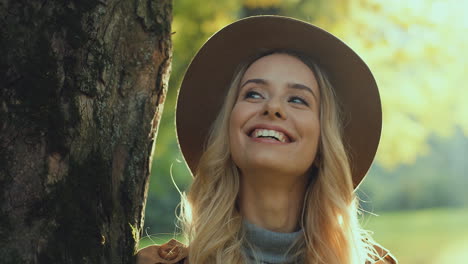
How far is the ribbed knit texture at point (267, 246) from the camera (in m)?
2.59

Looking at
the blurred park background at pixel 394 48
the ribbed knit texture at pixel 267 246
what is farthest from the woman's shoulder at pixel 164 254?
the blurred park background at pixel 394 48

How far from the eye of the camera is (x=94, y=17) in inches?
86.1

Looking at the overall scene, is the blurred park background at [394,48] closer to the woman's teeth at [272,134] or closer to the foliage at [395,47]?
the foliage at [395,47]

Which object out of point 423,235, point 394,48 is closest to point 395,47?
point 394,48

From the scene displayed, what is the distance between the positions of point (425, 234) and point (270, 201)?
1964cm

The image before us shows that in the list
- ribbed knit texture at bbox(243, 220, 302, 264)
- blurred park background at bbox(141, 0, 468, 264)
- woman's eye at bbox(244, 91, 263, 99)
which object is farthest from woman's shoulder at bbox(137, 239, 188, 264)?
blurred park background at bbox(141, 0, 468, 264)

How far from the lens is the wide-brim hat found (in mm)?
2703

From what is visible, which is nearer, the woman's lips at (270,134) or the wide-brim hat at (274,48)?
the woman's lips at (270,134)

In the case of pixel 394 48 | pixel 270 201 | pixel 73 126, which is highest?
pixel 394 48

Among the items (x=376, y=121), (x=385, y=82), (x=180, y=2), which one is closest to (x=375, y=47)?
(x=385, y=82)

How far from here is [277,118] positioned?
2.56 meters

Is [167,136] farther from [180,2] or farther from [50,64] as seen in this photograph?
[50,64]

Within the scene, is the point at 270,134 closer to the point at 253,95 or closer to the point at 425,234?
the point at 253,95

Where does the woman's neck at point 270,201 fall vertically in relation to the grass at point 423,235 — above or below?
above
